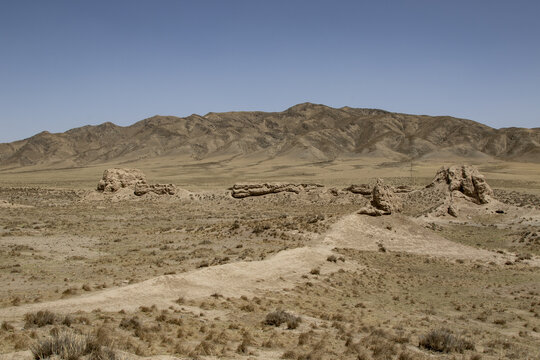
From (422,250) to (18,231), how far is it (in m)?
23.8

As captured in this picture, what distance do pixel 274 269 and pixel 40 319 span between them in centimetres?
977

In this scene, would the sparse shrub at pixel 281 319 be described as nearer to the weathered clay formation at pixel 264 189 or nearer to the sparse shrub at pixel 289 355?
the sparse shrub at pixel 289 355

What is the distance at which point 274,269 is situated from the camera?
17.6 metres

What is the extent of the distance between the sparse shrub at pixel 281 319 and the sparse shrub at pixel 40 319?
4.88 meters

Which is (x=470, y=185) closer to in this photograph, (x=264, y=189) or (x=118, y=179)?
(x=264, y=189)

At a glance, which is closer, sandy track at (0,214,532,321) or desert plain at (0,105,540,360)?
Result: desert plain at (0,105,540,360)

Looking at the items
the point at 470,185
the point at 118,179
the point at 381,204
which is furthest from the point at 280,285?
the point at 118,179

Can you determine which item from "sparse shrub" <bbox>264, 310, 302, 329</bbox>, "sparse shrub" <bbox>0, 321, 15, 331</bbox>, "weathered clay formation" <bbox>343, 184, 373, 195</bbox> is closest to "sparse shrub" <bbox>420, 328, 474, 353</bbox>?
"sparse shrub" <bbox>264, 310, 302, 329</bbox>

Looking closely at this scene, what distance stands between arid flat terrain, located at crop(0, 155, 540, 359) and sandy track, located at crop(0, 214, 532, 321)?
0.07 metres

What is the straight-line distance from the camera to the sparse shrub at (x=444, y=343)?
33.8 ft

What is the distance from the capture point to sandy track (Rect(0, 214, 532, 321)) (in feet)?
38.0

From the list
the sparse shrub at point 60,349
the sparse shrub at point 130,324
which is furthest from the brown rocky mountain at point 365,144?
the sparse shrub at point 60,349

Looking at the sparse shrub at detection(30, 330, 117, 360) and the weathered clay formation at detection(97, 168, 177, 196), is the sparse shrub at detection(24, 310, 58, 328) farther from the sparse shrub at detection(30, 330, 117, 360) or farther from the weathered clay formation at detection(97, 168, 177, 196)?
the weathered clay formation at detection(97, 168, 177, 196)

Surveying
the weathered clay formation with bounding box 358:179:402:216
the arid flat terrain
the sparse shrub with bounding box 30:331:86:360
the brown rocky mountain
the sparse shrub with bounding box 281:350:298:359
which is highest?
the brown rocky mountain
